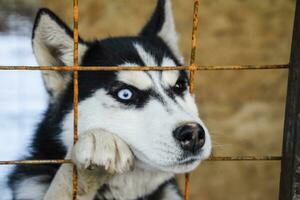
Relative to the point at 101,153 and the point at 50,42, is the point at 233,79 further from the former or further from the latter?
the point at 101,153

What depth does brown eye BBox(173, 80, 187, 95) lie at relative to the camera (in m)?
2.65

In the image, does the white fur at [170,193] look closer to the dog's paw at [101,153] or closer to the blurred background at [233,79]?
the dog's paw at [101,153]

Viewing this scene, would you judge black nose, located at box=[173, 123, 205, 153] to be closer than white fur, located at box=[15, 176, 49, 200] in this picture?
Yes

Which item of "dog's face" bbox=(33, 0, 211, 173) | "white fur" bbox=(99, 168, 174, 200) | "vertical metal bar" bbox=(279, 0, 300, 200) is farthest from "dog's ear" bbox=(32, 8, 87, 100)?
"vertical metal bar" bbox=(279, 0, 300, 200)

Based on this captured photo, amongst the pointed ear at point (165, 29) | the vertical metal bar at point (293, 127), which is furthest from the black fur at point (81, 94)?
the vertical metal bar at point (293, 127)

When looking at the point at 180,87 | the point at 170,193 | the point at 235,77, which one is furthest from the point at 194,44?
the point at 235,77

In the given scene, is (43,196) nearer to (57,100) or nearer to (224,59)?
(57,100)

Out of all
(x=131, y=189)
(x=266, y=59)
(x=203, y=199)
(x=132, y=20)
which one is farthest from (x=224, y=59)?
(x=131, y=189)

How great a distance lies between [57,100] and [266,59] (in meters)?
2.36

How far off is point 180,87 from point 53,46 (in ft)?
1.74

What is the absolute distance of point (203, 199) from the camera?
4.82m

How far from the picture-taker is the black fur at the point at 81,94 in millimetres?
2645

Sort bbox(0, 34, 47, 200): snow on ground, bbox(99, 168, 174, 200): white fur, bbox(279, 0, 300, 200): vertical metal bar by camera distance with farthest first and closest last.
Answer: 1. bbox(0, 34, 47, 200): snow on ground
2. bbox(99, 168, 174, 200): white fur
3. bbox(279, 0, 300, 200): vertical metal bar

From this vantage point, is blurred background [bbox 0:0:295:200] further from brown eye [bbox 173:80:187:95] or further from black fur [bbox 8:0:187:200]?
brown eye [bbox 173:80:187:95]
